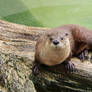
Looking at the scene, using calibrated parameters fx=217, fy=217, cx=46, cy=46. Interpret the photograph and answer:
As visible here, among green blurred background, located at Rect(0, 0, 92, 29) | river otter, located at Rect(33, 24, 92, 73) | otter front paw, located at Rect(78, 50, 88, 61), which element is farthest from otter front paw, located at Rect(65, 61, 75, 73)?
green blurred background, located at Rect(0, 0, 92, 29)

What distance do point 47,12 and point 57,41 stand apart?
411 cm

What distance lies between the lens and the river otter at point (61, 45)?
1.99 m

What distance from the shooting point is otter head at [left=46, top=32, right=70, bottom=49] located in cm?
192

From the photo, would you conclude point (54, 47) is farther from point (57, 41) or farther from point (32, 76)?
point (32, 76)

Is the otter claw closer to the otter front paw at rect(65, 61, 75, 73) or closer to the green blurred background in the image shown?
the otter front paw at rect(65, 61, 75, 73)

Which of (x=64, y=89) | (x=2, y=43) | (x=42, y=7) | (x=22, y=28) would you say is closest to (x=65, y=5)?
(x=42, y=7)

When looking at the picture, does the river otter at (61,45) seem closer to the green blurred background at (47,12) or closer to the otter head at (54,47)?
the otter head at (54,47)

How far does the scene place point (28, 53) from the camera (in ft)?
8.79

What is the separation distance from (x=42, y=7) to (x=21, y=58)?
3917 millimetres

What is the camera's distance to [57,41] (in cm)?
190

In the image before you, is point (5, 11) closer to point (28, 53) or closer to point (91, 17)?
point (91, 17)

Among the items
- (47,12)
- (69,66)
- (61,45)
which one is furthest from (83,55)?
(47,12)

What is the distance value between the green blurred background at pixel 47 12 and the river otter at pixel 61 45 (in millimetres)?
2771

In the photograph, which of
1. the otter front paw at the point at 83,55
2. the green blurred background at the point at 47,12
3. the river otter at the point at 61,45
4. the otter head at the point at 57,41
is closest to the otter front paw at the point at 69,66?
the river otter at the point at 61,45
